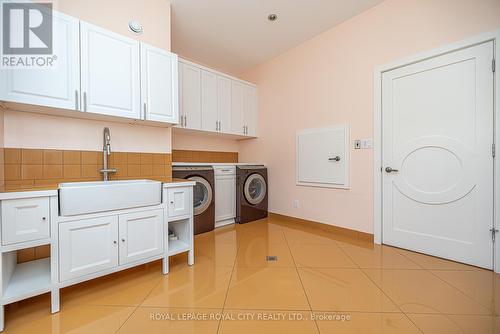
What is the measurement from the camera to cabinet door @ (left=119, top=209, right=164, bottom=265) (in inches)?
60.1

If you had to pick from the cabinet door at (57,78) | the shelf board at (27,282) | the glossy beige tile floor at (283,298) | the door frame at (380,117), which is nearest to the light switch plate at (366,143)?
the door frame at (380,117)

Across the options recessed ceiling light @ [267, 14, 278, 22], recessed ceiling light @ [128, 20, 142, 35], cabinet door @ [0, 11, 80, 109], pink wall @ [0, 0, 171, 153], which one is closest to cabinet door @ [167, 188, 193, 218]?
pink wall @ [0, 0, 171, 153]

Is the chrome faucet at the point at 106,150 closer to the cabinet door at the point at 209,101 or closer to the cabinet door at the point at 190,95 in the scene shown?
the cabinet door at the point at 190,95

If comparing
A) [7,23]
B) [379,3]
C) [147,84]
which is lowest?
[147,84]

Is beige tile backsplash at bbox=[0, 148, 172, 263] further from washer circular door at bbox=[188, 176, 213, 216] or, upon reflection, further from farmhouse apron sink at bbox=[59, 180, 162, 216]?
washer circular door at bbox=[188, 176, 213, 216]

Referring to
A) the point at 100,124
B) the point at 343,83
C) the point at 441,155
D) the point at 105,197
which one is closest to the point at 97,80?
the point at 100,124

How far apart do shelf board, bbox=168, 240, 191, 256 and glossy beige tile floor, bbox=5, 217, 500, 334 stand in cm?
16

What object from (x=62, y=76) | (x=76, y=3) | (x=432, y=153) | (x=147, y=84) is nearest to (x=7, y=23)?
(x=62, y=76)

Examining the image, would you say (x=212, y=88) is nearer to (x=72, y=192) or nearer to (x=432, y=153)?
(x=72, y=192)

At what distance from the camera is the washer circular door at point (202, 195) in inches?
108

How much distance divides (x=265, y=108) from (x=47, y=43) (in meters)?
2.83

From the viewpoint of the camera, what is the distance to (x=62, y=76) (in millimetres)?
1559

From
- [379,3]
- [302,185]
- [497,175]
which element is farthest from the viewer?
[302,185]

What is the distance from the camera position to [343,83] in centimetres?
270
